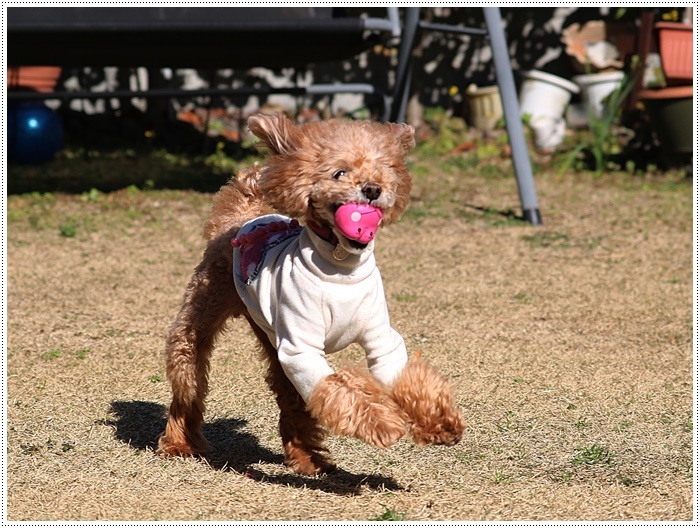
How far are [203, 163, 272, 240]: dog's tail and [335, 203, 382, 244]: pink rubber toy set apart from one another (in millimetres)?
854

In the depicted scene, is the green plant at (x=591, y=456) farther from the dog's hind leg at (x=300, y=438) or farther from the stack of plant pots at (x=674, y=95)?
the stack of plant pots at (x=674, y=95)

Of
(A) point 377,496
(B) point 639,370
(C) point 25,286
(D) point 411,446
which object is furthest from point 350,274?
(C) point 25,286

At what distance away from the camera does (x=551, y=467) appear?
325cm

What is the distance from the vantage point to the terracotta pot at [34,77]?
8641 millimetres

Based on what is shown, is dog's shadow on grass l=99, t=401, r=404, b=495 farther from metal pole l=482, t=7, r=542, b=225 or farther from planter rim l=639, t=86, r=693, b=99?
planter rim l=639, t=86, r=693, b=99

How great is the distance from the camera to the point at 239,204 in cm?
344

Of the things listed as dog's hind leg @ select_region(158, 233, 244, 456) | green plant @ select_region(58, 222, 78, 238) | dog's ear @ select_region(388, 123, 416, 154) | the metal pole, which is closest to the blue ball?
green plant @ select_region(58, 222, 78, 238)

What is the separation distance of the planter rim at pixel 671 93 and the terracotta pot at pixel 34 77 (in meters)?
5.13

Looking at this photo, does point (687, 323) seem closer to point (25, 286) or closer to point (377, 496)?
point (377, 496)

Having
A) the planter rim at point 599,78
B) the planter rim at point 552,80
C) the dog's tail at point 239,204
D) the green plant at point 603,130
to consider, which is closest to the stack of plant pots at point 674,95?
the green plant at point 603,130

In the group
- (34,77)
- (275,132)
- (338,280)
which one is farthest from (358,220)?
(34,77)

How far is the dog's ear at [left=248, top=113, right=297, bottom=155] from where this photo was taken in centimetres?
273

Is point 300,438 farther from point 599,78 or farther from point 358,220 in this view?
point 599,78

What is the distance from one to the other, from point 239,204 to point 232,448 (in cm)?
84
